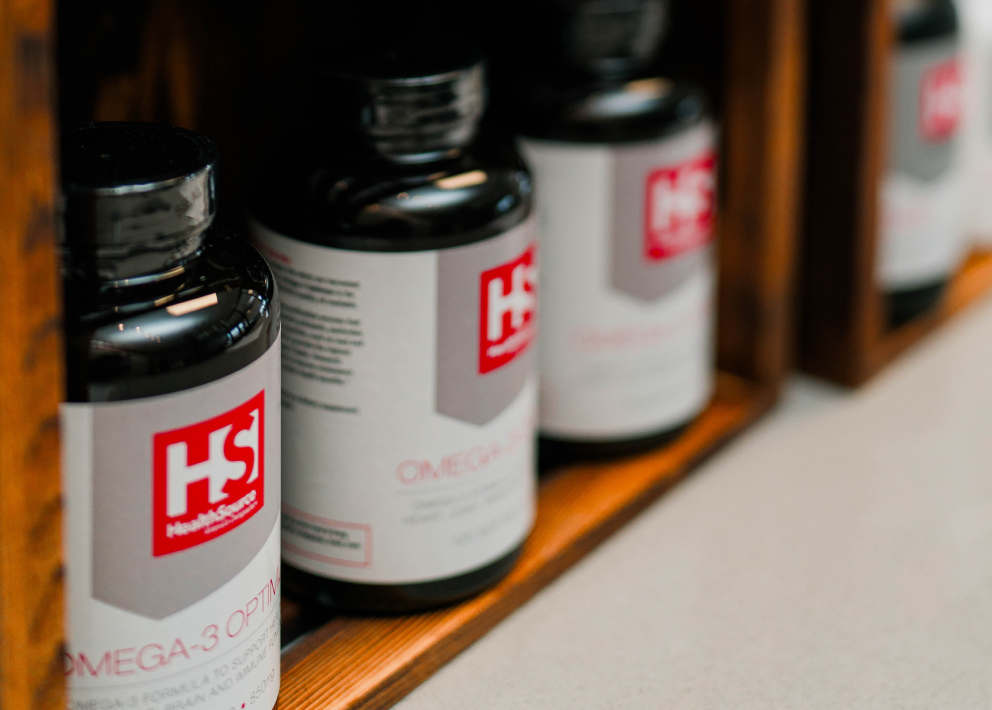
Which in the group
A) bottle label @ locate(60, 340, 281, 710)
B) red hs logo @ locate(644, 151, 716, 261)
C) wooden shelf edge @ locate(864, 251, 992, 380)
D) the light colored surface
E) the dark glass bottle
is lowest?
the light colored surface

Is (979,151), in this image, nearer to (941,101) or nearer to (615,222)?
(941,101)

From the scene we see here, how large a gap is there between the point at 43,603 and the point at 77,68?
237mm

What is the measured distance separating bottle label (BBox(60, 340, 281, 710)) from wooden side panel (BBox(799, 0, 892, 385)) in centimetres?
39

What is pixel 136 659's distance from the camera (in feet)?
1.32

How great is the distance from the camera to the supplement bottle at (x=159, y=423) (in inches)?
14.9

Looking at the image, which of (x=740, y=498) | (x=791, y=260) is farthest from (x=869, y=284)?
(x=740, y=498)

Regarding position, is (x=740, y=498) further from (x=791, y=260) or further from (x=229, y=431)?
(x=229, y=431)

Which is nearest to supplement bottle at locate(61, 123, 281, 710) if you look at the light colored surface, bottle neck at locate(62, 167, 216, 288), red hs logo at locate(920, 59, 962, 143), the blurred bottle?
bottle neck at locate(62, 167, 216, 288)

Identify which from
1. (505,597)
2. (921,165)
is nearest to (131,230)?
(505,597)

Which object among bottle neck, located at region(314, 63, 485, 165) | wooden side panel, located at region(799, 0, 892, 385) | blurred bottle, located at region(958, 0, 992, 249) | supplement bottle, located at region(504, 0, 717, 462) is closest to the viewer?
bottle neck, located at region(314, 63, 485, 165)

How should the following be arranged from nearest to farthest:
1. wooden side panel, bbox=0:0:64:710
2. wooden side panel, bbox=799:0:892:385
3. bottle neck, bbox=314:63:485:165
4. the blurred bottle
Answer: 1. wooden side panel, bbox=0:0:64:710
2. bottle neck, bbox=314:63:485:165
3. wooden side panel, bbox=799:0:892:385
4. the blurred bottle

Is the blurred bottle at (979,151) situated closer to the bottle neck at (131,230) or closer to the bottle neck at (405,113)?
the bottle neck at (405,113)

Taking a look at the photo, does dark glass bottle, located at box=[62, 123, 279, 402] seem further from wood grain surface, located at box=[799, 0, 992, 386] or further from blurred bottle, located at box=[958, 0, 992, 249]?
blurred bottle, located at box=[958, 0, 992, 249]

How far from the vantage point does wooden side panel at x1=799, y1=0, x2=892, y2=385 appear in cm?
68
